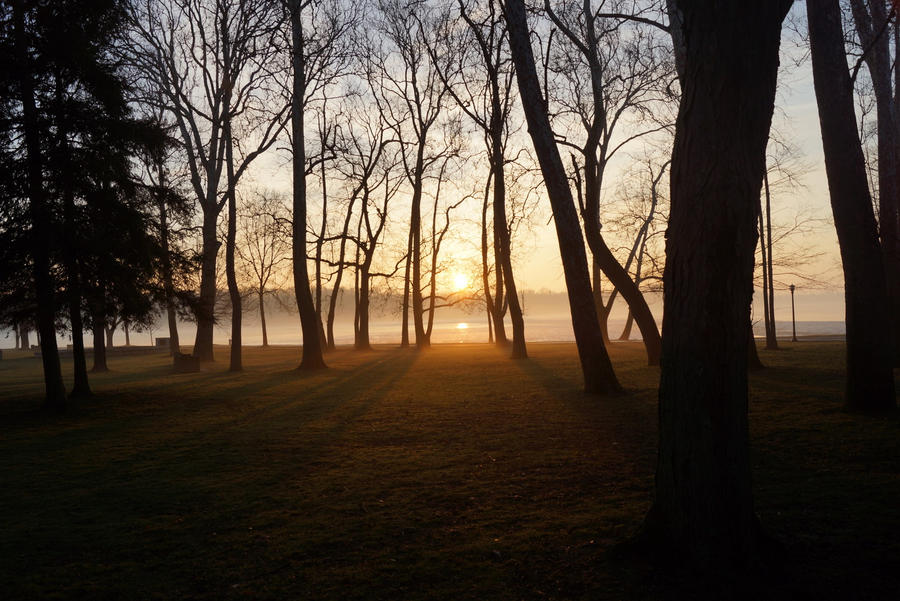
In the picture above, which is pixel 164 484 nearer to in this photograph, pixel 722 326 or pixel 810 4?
pixel 722 326

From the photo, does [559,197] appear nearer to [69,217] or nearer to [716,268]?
[716,268]

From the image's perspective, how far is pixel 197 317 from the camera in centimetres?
1352

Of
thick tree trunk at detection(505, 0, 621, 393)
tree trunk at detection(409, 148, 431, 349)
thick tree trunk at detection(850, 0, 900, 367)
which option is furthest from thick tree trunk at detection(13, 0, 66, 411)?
tree trunk at detection(409, 148, 431, 349)

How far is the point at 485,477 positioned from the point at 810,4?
715 centimetres

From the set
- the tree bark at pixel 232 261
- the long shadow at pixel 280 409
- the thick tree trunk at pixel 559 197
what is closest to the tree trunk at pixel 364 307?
the tree bark at pixel 232 261

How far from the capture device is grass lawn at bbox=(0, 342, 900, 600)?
3.55 meters

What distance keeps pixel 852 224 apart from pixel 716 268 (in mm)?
5539

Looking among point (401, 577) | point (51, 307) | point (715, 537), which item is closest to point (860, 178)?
point (715, 537)

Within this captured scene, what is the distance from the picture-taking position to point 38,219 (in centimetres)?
1062

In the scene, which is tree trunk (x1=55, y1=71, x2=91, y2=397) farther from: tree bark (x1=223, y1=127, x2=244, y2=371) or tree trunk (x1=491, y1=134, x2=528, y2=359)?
tree trunk (x1=491, y1=134, x2=528, y2=359)

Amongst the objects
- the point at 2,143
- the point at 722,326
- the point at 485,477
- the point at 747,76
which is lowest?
the point at 485,477

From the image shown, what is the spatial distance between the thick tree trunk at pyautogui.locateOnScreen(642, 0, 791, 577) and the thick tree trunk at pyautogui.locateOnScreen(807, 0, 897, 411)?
5.22 meters

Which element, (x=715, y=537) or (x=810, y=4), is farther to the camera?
(x=810, y=4)

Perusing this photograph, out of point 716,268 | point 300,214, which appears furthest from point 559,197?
A: point 300,214
